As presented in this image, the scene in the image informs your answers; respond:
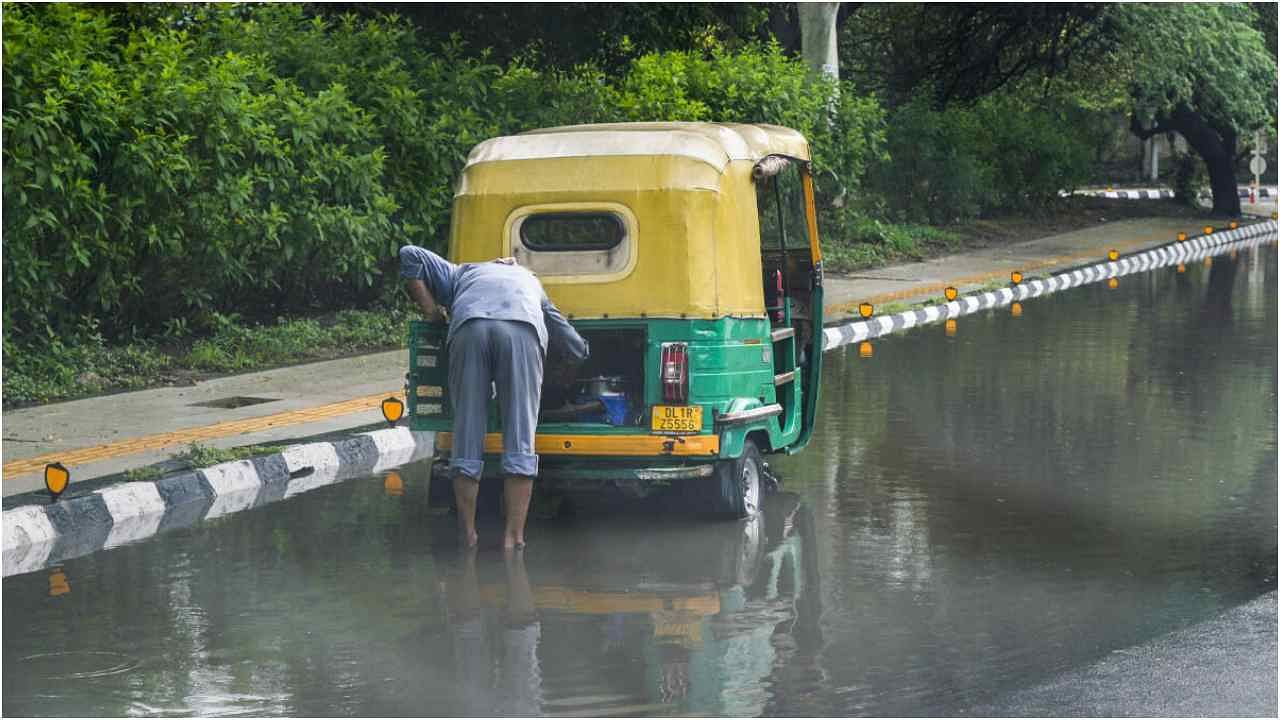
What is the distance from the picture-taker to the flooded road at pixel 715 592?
20.2ft

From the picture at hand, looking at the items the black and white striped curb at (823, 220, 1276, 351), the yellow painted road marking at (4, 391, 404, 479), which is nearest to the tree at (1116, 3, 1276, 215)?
the black and white striped curb at (823, 220, 1276, 351)

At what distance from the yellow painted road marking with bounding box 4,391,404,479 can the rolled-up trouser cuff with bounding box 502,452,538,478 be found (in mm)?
2901

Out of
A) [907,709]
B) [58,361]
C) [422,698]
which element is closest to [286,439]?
[58,361]

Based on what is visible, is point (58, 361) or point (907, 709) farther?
point (58, 361)

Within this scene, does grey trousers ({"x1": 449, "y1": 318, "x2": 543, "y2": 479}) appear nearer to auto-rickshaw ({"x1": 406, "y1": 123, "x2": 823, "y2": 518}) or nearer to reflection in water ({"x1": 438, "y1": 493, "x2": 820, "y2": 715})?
auto-rickshaw ({"x1": 406, "y1": 123, "x2": 823, "y2": 518})

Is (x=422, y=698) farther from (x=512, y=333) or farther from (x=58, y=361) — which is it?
(x=58, y=361)

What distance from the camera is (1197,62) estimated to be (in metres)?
34.6

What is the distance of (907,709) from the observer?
5.84 m

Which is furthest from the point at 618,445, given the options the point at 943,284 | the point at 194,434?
the point at 943,284

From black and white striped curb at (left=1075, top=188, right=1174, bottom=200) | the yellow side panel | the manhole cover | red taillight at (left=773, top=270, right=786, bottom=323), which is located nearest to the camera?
the yellow side panel

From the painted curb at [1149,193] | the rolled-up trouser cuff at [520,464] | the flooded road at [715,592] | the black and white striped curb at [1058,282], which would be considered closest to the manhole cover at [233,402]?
the flooded road at [715,592]

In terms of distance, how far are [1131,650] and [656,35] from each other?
624 inches

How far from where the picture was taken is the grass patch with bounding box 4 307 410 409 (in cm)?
1270

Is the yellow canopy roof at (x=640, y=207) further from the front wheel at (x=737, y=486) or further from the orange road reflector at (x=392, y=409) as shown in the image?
the orange road reflector at (x=392, y=409)
